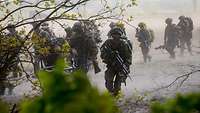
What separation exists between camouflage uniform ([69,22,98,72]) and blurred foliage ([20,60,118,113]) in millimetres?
11013

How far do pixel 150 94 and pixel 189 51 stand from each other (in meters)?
8.82

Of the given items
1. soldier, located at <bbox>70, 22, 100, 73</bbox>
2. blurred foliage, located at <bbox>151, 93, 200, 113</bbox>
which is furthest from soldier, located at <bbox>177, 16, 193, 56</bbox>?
blurred foliage, located at <bbox>151, 93, 200, 113</bbox>

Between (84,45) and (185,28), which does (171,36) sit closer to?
(185,28)

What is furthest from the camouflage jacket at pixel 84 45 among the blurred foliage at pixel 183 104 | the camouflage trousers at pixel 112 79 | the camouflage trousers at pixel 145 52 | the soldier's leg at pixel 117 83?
the blurred foliage at pixel 183 104

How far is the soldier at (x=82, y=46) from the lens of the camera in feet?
39.5

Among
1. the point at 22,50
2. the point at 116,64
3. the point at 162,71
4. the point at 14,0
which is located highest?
the point at 14,0

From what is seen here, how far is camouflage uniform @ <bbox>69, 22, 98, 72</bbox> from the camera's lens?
12034 mm

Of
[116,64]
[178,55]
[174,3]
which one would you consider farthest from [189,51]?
[174,3]

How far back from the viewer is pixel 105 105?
2.94 feet

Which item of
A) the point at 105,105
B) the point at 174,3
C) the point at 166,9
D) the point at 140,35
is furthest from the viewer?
the point at 174,3

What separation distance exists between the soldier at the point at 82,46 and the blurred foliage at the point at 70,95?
36.1 ft

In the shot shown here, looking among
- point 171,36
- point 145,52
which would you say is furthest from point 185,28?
point 145,52

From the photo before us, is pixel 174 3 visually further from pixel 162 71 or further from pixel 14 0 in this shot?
pixel 14 0

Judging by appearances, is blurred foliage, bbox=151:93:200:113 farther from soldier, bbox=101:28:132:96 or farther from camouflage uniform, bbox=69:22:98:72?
camouflage uniform, bbox=69:22:98:72
